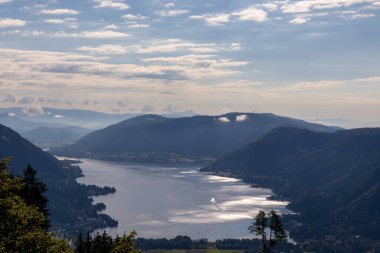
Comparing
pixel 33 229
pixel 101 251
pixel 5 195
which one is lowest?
pixel 101 251

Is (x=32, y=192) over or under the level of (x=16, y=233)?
over

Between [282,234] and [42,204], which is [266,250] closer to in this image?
[282,234]

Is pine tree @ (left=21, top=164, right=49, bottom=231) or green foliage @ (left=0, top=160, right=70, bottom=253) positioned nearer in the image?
green foliage @ (left=0, top=160, right=70, bottom=253)

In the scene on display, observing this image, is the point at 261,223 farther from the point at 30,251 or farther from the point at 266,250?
the point at 30,251

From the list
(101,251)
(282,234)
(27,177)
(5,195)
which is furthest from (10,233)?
(282,234)

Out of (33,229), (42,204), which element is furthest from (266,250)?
(33,229)

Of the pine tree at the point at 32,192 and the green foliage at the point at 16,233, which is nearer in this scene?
the green foliage at the point at 16,233

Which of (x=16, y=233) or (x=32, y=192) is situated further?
(x=32, y=192)

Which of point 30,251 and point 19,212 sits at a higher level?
point 19,212

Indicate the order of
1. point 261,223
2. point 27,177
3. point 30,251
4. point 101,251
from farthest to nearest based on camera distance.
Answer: point 261,223 → point 27,177 → point 101,251 → point 30,251

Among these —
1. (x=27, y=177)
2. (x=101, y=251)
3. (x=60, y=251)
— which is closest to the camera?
(x=60, y=251)

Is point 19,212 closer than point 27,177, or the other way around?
point 19,212
